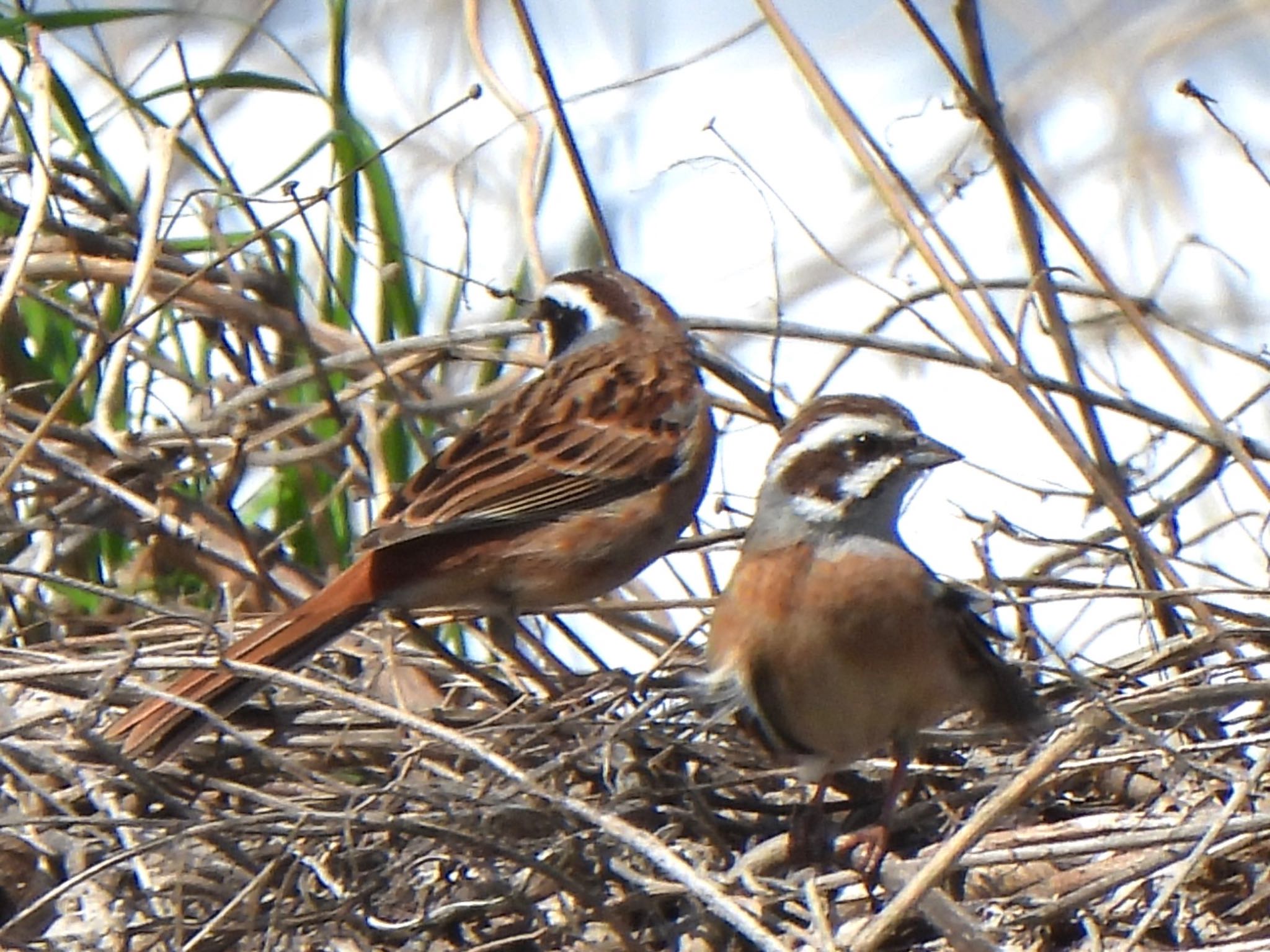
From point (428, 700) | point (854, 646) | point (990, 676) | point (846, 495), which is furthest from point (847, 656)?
point (428, 700)

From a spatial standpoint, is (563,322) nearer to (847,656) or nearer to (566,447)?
(566,447)

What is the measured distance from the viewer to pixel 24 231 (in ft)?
10.5

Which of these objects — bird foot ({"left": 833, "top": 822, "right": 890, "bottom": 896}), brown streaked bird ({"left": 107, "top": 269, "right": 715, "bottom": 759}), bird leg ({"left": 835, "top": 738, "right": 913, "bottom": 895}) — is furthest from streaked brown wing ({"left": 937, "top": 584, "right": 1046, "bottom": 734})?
brown streaked bird ({"left": 107, "top": 269, "right": 715, "bottom": 759})

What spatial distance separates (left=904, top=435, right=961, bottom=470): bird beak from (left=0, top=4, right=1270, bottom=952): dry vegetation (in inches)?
6.3

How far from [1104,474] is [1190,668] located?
342 mm

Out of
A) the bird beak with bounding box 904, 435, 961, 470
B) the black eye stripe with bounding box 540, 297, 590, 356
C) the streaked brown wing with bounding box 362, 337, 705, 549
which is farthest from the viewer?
the black eye stripe with bounding box 540, 297, 590, 356

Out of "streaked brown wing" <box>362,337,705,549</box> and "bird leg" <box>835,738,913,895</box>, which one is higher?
"streaked brown wing" <box>362,337,705,549</box>

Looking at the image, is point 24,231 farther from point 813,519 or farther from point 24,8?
point 813,519

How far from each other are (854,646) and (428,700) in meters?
1.03

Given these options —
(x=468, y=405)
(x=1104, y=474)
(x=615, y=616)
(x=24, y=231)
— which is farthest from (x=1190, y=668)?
(x=24, y=231)

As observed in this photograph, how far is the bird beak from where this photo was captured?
120 inches

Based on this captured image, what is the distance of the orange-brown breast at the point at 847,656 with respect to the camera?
9.45 ft

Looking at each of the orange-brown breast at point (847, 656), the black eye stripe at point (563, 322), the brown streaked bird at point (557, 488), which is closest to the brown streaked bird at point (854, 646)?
the orange-brown breast at point (847, 656)

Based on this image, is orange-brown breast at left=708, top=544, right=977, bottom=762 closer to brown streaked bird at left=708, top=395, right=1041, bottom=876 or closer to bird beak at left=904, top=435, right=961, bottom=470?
brown streaked bird at left=708, top=395, right=1041, bottom=876
